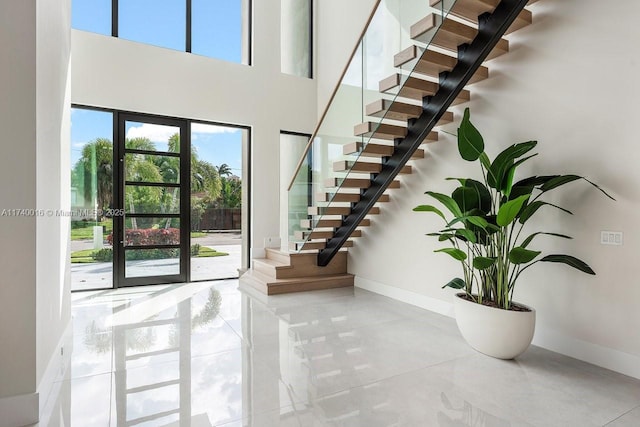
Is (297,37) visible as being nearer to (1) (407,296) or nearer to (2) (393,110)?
(2) (393,110)

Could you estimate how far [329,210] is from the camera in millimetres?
4746

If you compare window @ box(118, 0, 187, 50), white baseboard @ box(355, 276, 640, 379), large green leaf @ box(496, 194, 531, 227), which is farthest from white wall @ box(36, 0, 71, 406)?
white baseboard @ box(355, 276, 640, 379)

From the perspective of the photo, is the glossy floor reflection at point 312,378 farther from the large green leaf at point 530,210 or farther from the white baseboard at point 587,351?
the large green leaf at point 530,210

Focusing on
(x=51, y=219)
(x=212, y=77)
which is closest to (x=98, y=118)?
(x=212, y=77)

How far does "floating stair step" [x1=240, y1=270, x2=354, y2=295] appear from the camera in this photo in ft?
16.5

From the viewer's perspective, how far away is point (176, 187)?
229 inches

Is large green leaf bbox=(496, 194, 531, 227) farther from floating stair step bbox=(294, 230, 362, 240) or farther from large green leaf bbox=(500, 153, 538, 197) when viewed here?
floating stair step bbox=(294, 230, 362, 240)

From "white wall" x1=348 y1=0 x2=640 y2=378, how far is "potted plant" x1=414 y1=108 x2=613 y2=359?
0.65 feet

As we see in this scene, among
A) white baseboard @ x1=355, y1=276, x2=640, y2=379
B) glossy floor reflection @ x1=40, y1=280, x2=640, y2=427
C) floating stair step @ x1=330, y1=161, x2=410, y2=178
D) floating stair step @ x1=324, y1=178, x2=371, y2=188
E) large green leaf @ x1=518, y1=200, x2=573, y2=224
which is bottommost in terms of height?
glossy floor reflection @ x1=40, y1=280, x2=640, y2=427

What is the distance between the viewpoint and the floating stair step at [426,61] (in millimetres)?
3191

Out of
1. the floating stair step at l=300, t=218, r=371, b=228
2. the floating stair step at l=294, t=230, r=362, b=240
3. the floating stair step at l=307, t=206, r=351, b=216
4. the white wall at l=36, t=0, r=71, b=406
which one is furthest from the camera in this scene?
the floating stair step at l=294, t=230, r=362, b=240

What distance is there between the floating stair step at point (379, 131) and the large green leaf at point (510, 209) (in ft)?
5.27
